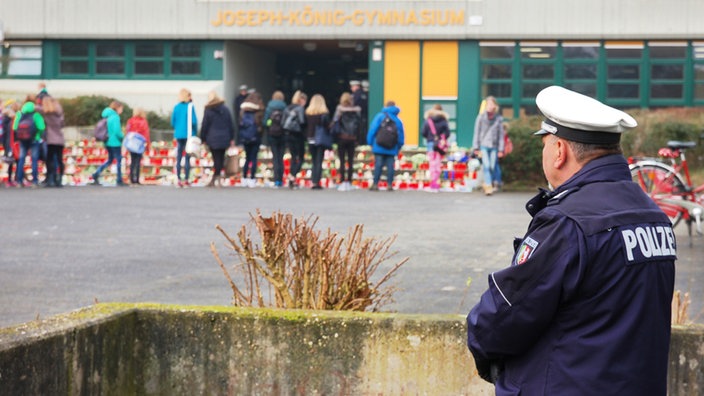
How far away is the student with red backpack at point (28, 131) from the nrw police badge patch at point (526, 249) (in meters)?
21.2

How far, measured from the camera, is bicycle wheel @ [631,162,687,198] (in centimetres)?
1427

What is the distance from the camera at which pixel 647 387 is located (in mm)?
3312

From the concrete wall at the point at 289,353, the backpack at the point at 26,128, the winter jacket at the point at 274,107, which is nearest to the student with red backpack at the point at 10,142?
the backpack at the point at 26,128

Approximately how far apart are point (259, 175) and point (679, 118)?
361 inches

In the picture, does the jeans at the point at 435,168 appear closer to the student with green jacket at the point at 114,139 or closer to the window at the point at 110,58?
the student with green jacket at the point at 114,139

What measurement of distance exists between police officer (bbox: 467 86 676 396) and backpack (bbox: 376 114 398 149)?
66.5ft

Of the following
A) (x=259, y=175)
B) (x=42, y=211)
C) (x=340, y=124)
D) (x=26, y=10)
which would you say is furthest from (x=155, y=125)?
(x=42, y=211)

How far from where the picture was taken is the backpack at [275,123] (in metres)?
24.5

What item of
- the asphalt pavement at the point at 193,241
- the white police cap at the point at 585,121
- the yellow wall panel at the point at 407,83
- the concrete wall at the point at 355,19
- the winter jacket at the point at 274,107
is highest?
the concrete wall at the point at 355,19

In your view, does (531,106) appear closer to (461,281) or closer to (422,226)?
(422,226)

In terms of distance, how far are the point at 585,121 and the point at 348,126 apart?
21104mm

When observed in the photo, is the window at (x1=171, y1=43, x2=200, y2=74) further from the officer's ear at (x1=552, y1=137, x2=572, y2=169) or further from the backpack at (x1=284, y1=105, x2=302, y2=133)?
the officer's ear at (x1=552, y1=137, x2=572, y2=169)

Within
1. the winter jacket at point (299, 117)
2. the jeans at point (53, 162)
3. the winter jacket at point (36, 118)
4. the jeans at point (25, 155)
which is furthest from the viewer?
the winter jacket at point (299, 117)

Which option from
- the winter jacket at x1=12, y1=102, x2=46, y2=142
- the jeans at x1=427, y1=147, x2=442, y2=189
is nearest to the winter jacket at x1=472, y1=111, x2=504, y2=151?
the jeans at x1=427, y1=147, x2=442, y2=189
